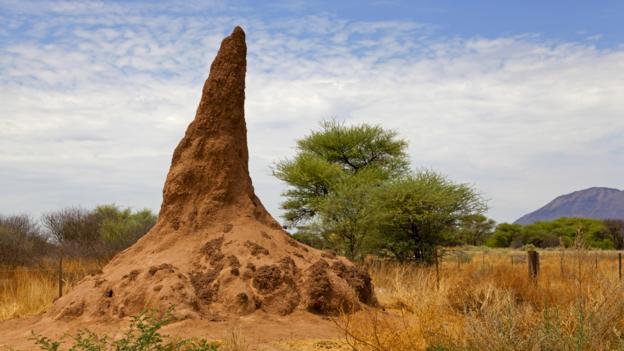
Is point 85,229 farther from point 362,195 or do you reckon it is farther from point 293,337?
point 293,337

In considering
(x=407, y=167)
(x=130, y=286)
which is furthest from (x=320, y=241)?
(x=130, y=286)

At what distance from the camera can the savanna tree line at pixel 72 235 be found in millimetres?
20578

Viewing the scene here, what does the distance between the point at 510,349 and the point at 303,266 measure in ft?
14.9

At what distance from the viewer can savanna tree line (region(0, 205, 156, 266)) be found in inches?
810

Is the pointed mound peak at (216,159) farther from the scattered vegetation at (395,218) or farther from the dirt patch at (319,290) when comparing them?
the scattered vegetation at (395,218)

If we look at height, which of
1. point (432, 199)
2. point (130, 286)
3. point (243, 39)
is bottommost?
point (130, 286)

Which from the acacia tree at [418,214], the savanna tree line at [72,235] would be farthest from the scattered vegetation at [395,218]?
the savanna tree line at [72,235]

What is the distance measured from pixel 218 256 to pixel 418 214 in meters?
12.3

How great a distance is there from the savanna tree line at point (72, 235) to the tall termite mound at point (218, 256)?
7.95 metres

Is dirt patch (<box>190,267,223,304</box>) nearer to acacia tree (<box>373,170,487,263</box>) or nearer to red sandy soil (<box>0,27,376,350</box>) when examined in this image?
red sandy soil (<box>0,27,376,350</box>)

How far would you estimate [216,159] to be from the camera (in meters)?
9.75

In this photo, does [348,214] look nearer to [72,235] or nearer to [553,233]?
[72,235]

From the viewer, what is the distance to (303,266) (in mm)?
8922

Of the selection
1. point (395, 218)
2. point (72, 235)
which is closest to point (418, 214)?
point (395, 218)
